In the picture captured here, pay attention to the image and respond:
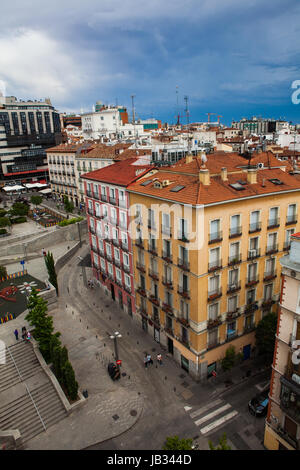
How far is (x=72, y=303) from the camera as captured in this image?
157 feet

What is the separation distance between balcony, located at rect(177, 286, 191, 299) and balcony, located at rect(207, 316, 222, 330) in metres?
3.28

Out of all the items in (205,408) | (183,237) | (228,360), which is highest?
(183,237)

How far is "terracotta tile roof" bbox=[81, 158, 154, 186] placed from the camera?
126ft

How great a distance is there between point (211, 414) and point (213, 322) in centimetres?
812

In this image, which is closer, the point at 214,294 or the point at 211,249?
the point at 211,249

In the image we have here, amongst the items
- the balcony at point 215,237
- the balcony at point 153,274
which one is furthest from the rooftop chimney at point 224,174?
the balcony at point 153,274

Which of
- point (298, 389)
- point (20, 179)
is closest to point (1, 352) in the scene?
point (298, 389)

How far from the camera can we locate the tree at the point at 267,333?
3206 centimetres

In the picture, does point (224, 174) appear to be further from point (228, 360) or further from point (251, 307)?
point (228, 360)

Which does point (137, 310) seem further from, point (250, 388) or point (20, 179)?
point (20, 179)

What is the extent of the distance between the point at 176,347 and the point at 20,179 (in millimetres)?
118548

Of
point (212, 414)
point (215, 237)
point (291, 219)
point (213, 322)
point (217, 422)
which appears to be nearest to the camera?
point (217, 422)

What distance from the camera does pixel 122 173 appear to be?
41.4m

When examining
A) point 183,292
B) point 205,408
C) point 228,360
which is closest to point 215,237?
point 183,292
